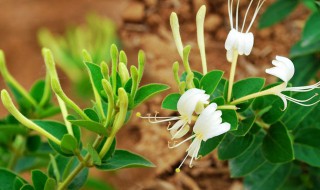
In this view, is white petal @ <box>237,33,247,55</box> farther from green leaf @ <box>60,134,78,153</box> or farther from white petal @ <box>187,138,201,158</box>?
green leaf @ <box>60,134,78,153</box>

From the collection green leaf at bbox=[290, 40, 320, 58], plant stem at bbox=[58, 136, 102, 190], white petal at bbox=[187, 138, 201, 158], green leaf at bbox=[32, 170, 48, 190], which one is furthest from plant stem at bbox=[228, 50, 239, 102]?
green leaf at bbox=[290, 40, 320, 58]

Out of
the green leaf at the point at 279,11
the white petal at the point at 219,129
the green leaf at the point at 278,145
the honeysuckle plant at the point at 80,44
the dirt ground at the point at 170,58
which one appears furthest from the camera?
the honeysuckle plant at the point at 80,44

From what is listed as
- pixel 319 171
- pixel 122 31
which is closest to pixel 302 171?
pixel 319 171

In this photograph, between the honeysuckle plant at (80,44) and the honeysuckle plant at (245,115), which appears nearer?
the honeysuckle plant at (245,115)

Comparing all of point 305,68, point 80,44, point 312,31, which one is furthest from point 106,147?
point 80,44

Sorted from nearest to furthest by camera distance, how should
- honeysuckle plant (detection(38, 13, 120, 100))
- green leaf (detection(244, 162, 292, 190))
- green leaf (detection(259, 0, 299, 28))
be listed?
1. green leaf (detection(244, 162, 292, 190))
2. green leaf (detection(259, 0, 299, 28))
3. honeysuckle plant (detection(38, 13, 120, 100))

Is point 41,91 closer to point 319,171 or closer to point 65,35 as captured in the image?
point 319,171

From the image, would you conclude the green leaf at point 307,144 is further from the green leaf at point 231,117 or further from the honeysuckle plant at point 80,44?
the honeysuckle plant at point 80,44

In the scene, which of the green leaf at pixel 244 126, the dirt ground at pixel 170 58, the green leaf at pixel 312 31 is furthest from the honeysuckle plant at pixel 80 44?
the green leaf at pixel 244 126
